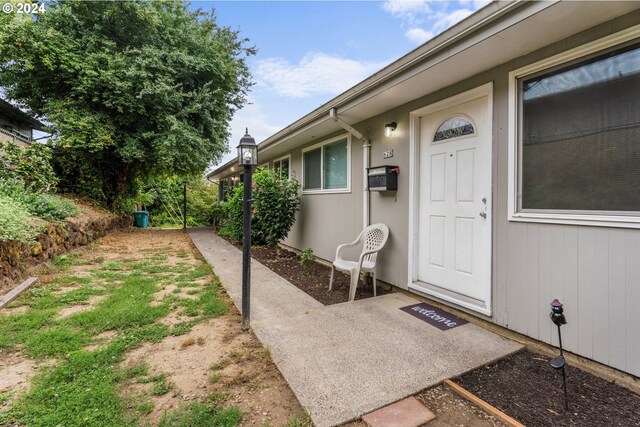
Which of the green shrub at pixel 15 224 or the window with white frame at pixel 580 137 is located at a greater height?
the window with white frame at pixel 580 137

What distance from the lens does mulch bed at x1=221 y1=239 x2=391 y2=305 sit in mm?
3680

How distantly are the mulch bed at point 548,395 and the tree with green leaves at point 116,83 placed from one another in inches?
328

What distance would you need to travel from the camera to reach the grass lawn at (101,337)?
1.63 m

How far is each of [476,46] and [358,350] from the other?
248 centimetres

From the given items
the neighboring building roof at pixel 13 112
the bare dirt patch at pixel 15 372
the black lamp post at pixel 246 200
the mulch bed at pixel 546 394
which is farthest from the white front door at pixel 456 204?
the neighboring building roof at pixel 13 112

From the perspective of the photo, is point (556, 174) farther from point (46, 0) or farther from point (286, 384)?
point (46, 0)

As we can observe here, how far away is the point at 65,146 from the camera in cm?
729

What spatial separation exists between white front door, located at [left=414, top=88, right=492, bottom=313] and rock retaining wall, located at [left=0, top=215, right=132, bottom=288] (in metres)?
4.86

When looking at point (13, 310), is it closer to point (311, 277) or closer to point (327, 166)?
point (311, 277)

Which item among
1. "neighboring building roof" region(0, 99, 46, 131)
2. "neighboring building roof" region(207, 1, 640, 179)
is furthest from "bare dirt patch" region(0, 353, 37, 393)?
"neighboring building roof" region(0, 99, 46, 131)

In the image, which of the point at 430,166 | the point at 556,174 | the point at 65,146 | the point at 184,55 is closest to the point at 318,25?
the point at 184,55

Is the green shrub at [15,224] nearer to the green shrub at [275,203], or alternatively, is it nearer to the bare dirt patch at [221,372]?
the bare dirt patch at [221,372]

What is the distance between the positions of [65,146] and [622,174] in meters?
9.90

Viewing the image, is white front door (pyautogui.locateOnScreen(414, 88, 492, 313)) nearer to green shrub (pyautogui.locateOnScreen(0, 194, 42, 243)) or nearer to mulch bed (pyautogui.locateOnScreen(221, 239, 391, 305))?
mulch bed (pyautogui.locateOnScreen(221, 239, 391, 305))
